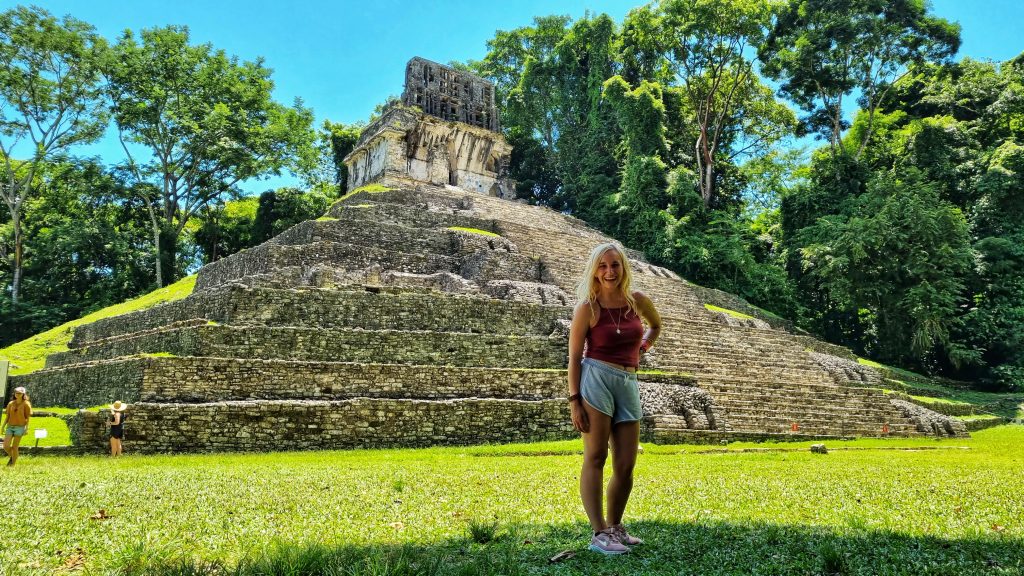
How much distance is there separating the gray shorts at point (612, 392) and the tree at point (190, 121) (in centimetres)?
3062

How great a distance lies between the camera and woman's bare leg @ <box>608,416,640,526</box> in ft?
11.6

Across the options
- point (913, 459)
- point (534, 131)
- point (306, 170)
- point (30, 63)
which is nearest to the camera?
point (913, 459)

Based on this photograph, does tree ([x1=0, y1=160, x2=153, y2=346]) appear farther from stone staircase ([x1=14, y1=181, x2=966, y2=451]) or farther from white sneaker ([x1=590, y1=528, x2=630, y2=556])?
white sneaker ([x1=590, y1=528, x2=630, y2=556])

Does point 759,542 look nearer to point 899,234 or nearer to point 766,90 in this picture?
point 899,234

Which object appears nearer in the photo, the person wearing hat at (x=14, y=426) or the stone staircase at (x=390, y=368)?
the person wearing hat at (x=14, y=426)

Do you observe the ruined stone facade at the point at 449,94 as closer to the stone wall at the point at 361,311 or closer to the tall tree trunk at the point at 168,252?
the tall tree trunk at the point at 168,252

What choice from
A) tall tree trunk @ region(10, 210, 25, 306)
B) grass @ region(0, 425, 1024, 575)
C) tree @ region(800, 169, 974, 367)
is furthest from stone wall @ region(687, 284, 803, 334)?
tall tree trunk @ region(10, 210, 25, 306)

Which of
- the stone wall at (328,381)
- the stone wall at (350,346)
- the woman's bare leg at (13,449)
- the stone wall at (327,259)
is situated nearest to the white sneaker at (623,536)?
the stone wall at (328,381)

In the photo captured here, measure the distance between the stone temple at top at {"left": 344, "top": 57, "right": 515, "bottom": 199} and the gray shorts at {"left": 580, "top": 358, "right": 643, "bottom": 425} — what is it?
102ft

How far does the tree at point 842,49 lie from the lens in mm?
26781

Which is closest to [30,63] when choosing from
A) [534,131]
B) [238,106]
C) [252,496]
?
[238,106]

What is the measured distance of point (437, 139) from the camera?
37219 millimetres

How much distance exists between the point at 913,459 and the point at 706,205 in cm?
2306

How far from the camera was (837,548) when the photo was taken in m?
3.25
